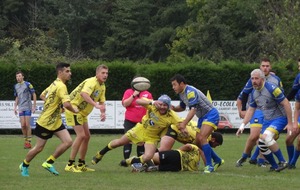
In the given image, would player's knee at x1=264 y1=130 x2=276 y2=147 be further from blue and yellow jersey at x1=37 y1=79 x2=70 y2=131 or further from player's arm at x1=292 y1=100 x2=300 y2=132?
blue and yellow jersey at x1=37 y1=79 x2=70 y2=131

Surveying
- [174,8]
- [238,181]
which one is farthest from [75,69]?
[174,8]

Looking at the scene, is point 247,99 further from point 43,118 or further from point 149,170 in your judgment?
point 43,118

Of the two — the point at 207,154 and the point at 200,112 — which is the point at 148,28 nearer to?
the point at 200,112

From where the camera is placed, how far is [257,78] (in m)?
14.5

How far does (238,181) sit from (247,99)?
12.2ft

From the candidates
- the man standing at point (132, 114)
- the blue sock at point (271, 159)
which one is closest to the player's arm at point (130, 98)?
the man standing at point (132, 114)

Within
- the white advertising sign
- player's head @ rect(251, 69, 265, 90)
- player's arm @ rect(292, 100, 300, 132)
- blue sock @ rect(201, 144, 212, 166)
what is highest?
player's head @ rect(251, 69, 265, 90)

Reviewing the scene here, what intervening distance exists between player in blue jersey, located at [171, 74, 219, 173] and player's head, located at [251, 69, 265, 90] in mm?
950

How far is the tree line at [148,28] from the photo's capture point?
55.6 meters

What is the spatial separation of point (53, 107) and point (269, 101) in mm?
3986

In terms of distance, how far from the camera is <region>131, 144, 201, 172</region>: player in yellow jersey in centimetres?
1486

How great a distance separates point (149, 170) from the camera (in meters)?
14.8

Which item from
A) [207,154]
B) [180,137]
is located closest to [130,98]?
[180,137]

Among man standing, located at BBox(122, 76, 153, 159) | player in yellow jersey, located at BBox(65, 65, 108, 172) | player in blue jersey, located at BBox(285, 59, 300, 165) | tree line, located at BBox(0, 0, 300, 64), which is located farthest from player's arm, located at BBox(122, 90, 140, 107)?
tree line, located at BBox(0, 0, 300, 64)
